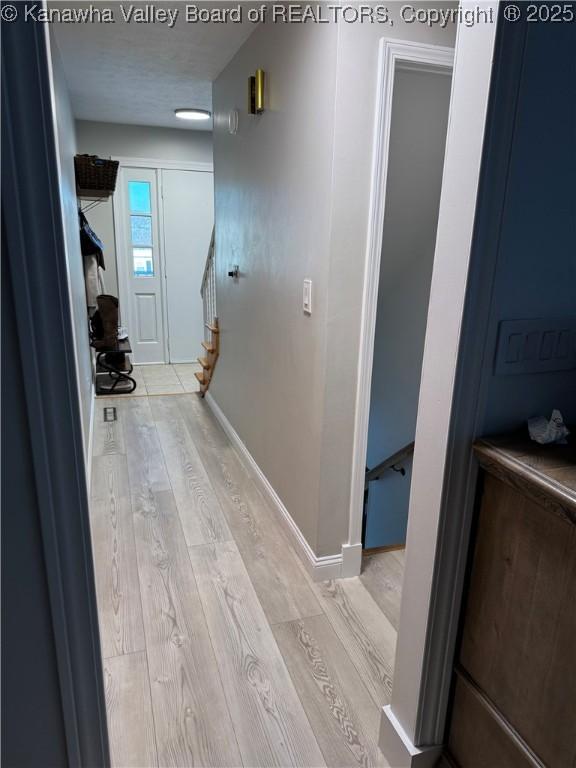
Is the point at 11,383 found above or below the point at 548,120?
below

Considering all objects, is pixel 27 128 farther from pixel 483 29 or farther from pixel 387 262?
pixel 387 262

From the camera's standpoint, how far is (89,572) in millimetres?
917

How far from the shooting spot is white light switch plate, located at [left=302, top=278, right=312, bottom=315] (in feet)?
6.90

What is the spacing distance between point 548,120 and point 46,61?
0.90 metres

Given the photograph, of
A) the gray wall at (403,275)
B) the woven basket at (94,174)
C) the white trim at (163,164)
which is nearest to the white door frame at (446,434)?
the gray wall at (403,275)

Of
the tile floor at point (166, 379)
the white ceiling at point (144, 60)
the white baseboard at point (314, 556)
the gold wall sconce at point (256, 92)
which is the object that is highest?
the white ceiling at point (144, 60)

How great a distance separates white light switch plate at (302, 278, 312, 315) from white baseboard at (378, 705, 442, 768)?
1.41 meters

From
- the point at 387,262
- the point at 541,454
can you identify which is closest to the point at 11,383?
the point at 541,454

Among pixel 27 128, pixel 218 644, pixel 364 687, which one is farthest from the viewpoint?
pixel 218 644

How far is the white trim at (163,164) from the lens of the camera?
5324 millimetres

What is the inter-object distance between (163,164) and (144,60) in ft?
7.84

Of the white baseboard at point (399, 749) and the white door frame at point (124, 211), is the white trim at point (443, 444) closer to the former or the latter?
the white baseboard at point (399, 749)

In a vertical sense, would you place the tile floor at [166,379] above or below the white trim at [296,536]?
below

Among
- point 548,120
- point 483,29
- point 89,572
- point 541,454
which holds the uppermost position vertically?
point 483,29
